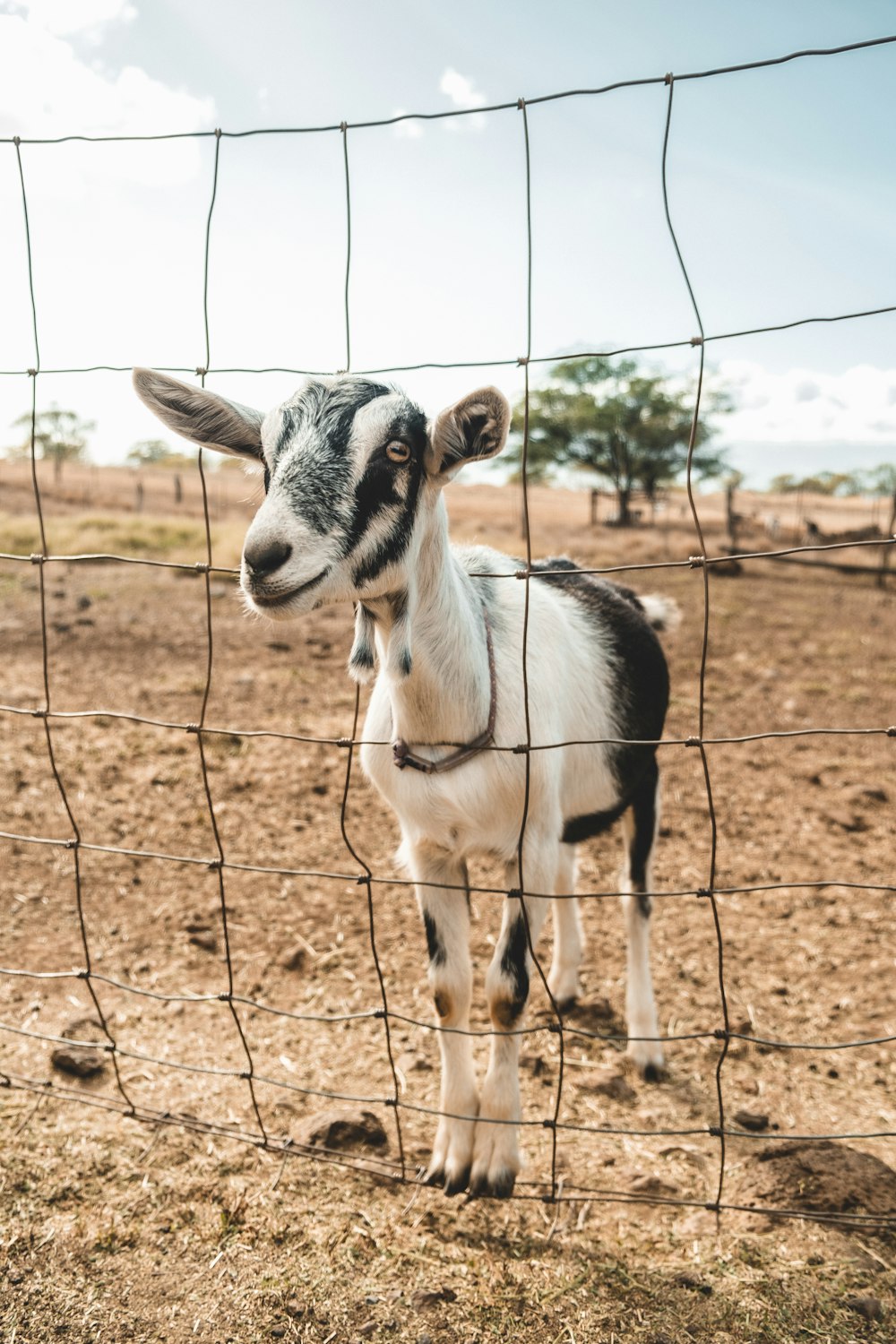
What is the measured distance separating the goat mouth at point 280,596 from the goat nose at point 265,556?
66 mm

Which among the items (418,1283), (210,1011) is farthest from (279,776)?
(418,1283)

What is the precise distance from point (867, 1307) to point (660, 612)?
117 inches

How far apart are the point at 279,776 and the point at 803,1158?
13.1ft

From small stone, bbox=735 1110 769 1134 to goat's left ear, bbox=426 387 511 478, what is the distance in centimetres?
254

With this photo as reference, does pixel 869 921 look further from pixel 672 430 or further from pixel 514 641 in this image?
pixel 672 430

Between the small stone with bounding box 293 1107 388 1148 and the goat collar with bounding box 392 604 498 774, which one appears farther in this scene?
the small stone with bounding box 293 1107 388 1148

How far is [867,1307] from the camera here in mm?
2568

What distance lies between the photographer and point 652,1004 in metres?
4.09

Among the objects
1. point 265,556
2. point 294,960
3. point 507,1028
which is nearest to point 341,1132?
point 507,1028

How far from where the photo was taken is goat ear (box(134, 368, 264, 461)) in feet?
8.77

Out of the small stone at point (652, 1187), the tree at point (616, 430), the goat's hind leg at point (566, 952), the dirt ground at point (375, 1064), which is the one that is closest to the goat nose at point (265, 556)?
the dirt ground at point (375, 1064)

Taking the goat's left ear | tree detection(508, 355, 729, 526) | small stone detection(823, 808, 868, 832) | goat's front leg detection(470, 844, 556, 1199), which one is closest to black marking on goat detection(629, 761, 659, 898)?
goat's front leg detection(470, 844, 556, 1199)

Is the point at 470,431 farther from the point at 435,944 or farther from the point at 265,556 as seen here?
the point at 435,944

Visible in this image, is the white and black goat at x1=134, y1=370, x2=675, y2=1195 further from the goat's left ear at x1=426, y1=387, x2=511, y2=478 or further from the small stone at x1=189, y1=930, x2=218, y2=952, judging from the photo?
the small stone at x1=189, y1=930, x2=218, y2=952
